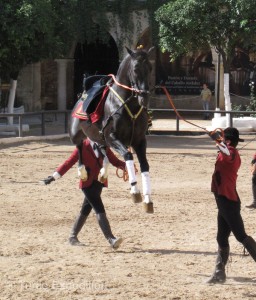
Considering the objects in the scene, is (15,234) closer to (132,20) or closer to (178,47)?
(178,47)

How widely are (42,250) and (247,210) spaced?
4066 mm

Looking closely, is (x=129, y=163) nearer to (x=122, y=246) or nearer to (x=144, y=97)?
(x=144, y=97)

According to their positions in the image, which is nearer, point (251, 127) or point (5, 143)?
point (5, 143)

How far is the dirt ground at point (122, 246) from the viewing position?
26.5 ft

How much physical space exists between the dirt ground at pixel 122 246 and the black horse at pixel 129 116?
92cm

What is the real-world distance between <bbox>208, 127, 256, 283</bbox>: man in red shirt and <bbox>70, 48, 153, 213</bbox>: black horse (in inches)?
71.7

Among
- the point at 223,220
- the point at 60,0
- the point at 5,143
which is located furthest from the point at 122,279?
the point at 60,0

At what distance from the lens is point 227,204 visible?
26.7 ft

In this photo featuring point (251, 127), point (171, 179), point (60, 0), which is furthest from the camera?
point (60, 0)

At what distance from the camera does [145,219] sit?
12.0 metres

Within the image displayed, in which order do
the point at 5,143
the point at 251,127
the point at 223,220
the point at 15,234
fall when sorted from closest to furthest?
1. the point at 223,220
2. the point at 15,234
3. the point at 5,143
4. the point at 251,127

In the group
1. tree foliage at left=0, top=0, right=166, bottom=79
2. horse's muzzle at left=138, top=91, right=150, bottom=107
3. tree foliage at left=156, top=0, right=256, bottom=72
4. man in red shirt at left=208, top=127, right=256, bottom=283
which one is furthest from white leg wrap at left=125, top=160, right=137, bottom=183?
tree foliage at left=156, top=0, right=256, bottom=72

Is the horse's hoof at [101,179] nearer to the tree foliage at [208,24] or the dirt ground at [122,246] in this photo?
the dirt ground at [122,246]

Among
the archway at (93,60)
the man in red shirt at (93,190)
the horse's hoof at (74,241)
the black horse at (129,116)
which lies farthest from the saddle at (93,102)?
the archway at (93,60)
